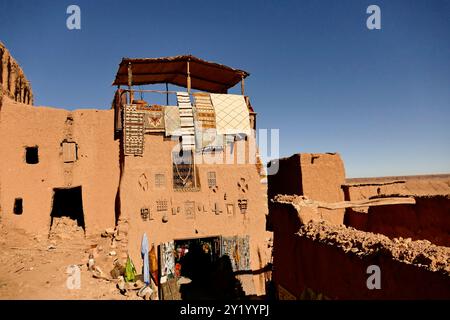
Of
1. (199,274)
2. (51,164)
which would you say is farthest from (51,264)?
(199,274)

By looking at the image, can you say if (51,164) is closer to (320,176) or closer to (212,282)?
(212,282)

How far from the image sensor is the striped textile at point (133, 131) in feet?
43.5

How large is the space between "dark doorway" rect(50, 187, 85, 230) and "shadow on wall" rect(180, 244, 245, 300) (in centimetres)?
630

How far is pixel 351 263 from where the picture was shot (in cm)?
466

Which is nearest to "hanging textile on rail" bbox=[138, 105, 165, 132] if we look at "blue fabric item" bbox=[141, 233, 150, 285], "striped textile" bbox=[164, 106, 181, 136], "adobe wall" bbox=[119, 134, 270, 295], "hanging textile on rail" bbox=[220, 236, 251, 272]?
"striped textile" bbox=[164, 106, 181, 136]

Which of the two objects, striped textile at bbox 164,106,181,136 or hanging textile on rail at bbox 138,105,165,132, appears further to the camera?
striped textile at bbox 164,106,181,136

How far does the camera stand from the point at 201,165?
14.3m

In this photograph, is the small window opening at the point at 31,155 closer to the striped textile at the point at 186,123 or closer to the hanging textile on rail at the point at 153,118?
the hanging textile on rail at the point at 153,118

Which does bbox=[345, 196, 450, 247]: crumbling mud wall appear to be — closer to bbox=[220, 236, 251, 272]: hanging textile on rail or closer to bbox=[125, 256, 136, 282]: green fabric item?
bbox=[220, 236, 251, 272]: hanging textile on rail

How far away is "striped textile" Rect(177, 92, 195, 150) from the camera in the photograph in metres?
14.0

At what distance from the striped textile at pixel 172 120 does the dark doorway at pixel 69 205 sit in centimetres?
548

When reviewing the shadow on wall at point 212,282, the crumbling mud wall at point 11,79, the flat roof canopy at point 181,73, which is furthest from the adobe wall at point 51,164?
the shadow on wall at point 212,282

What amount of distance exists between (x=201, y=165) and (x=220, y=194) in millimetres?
1648

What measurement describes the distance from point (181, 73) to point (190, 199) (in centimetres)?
669
